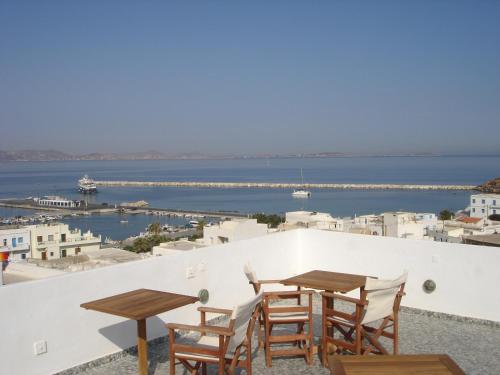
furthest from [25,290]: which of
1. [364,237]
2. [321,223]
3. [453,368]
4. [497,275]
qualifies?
[321,223]

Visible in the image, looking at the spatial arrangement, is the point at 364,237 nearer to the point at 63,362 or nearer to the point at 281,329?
the point at 281,329

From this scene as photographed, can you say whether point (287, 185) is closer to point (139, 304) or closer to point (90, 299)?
point (90, 299)

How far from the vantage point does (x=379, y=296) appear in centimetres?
316

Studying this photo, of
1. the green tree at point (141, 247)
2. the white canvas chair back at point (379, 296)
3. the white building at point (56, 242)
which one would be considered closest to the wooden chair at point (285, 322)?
the white canvas chair back at point (379, 296)

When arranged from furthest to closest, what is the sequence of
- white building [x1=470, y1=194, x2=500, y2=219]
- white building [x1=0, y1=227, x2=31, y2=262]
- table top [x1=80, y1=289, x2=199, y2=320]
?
white building [x1=470, y1=194, x2=500, y2=219] → white building [x1=0, y1=227, x2=31, y2=262] → table top [x1=80, y1=289, x2=199, y2=320]

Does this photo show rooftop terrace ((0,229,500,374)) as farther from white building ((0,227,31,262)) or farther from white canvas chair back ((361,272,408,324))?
white building ((0,227,31,262))

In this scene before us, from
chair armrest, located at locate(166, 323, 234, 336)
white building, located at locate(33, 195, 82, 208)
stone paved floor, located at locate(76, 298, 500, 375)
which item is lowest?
white building, located at locate(33, 195, 82, 208)

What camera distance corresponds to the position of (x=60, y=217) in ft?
200

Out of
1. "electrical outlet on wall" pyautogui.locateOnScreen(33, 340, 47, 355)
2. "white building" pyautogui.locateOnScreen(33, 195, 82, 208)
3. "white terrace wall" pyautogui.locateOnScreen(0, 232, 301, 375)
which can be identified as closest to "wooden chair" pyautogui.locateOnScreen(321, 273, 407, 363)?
Result: "white terrace wall" pyautogui.locateOnScreen(0, 232, 301, 375)

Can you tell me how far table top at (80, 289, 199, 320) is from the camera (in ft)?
9.46

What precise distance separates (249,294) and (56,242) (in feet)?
90.8

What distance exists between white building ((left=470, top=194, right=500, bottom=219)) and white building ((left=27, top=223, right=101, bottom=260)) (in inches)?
1182

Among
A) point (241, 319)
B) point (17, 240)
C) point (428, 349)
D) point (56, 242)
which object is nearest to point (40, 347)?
point (241, 319)

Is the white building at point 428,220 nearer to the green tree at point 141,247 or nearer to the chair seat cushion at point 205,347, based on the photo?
the green tree at point 141,247
